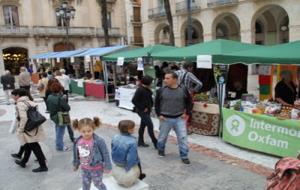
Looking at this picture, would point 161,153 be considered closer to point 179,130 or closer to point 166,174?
point 179,130

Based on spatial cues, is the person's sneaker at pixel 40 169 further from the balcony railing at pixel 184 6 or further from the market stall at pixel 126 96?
the balcony railing at pixel 184 6

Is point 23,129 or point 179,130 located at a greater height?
point 23,129

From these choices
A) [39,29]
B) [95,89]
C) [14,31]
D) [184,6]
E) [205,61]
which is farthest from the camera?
[39,29]

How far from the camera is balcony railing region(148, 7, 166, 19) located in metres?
30.8

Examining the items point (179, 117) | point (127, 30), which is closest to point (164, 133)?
point (179, 117)

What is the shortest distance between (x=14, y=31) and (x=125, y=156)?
3406 cm

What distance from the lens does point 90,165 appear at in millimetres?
4320

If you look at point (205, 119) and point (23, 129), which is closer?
point (23, 129)

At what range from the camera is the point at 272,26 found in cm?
2808

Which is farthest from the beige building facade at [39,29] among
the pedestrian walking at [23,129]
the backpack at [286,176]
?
the backpack at [286,176]

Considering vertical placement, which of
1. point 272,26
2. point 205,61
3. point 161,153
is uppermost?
point 272,26

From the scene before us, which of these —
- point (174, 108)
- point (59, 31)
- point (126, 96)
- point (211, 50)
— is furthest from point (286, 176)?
point (59, 31)

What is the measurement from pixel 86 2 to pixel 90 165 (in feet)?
123

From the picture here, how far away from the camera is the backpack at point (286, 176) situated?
254 cm
